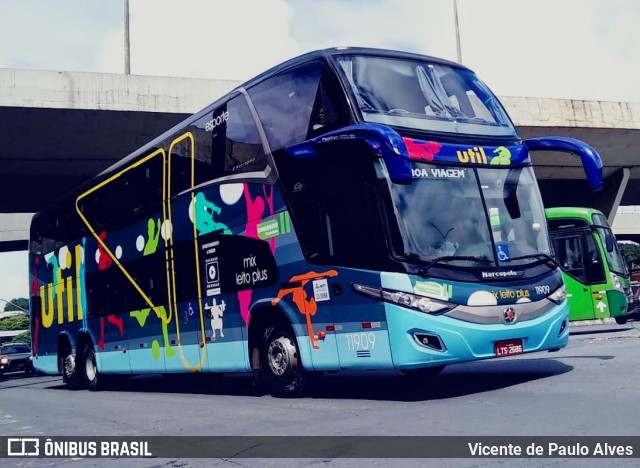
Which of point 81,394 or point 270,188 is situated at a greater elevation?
point 270,188

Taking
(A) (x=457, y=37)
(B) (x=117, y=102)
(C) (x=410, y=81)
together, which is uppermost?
(A) (x=457, y=37)

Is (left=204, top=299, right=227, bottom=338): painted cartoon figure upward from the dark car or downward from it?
downward

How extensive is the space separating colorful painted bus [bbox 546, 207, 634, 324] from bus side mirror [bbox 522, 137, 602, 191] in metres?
10.6

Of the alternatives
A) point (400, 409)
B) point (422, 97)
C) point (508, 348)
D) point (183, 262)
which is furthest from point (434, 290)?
point (183, 262)

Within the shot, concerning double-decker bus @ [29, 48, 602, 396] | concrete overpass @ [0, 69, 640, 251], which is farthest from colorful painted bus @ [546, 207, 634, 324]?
double-decker bus @ [29, 48, 602, 396]

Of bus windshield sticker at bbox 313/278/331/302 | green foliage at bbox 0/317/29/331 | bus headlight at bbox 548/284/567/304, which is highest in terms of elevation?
green foliage at bbox 0/317/29/331

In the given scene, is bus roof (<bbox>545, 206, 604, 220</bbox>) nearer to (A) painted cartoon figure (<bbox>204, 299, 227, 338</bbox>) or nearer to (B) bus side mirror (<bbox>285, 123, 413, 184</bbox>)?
(A) painted cartoon figure (<bbox>204, 299, 227, 338</bbox>)

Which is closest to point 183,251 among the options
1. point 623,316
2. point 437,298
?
point 437,298

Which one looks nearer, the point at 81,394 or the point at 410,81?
the point at 410,81

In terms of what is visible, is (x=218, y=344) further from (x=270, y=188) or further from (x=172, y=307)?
(x=270, y=188)

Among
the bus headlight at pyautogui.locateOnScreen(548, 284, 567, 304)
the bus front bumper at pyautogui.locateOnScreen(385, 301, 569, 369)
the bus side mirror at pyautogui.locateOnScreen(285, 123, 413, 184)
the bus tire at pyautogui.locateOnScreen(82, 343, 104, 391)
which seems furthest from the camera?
the bus tire at pyautogui.locateOnScreen(82, 343, 104, 391)

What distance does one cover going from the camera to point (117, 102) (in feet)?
74.6

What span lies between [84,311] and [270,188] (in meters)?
7.99

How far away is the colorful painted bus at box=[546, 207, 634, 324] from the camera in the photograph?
20.2 m
